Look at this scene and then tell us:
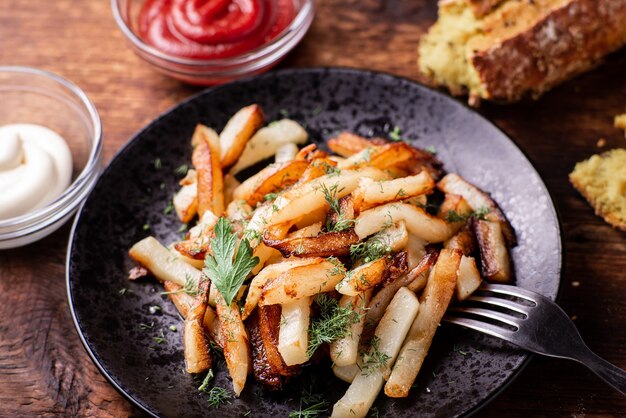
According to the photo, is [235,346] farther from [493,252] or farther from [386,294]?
[493,252]

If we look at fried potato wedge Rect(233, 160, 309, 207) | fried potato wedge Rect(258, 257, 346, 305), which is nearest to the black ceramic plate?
fried potato wedge Rect(258, 257, 346, 305)

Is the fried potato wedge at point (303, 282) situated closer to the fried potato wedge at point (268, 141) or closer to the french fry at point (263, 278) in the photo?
the french fry at point (263, 278)

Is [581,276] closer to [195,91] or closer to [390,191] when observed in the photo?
[390,191]

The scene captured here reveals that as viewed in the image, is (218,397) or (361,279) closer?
(361,279)

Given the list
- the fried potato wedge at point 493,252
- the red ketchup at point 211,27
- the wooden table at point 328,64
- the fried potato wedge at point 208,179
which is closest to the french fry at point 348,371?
the wooden table at point 328,64

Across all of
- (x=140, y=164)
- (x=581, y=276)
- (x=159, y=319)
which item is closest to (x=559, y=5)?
(x=581, y=276)

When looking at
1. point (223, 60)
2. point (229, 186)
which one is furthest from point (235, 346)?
point (223, 60)

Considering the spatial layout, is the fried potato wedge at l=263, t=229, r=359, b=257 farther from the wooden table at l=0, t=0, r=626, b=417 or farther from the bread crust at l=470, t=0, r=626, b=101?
the bread crust at l=470, t=0, r=626, b=101
